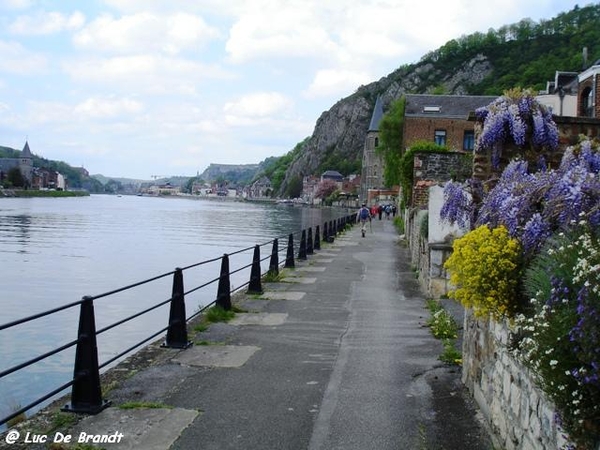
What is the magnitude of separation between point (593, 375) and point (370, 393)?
413 centimetres

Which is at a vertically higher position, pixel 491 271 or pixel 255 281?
pixel 491 271

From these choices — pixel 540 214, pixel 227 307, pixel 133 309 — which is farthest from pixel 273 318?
pixel 133 309

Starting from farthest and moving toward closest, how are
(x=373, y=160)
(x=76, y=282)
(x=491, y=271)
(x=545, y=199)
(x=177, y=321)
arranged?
(x=373, y=160)
(x=76, y=282)
(x=177, y=321)
(x=545, y=199)
(x=491, y=271)

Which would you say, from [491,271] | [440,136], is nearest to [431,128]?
[440,136]

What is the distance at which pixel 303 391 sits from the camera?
713 cm

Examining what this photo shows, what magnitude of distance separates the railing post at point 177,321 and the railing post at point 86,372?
8.93 ft

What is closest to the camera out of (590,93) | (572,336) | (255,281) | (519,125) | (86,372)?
(572,336)

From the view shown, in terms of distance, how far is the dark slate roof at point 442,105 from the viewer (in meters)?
64.0

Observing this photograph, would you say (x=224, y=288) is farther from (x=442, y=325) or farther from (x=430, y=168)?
(x=430, y=168)

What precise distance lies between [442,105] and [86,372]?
63213mm

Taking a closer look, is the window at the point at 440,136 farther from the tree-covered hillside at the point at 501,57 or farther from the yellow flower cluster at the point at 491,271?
the tree-covered hillside at the point at 501,57

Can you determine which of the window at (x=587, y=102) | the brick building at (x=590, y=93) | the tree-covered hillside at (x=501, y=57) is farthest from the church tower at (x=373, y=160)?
the window at (x=587, y=102)

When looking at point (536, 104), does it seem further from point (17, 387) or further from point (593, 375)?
point (17, 387)

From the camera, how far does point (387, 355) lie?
8.85 meters
